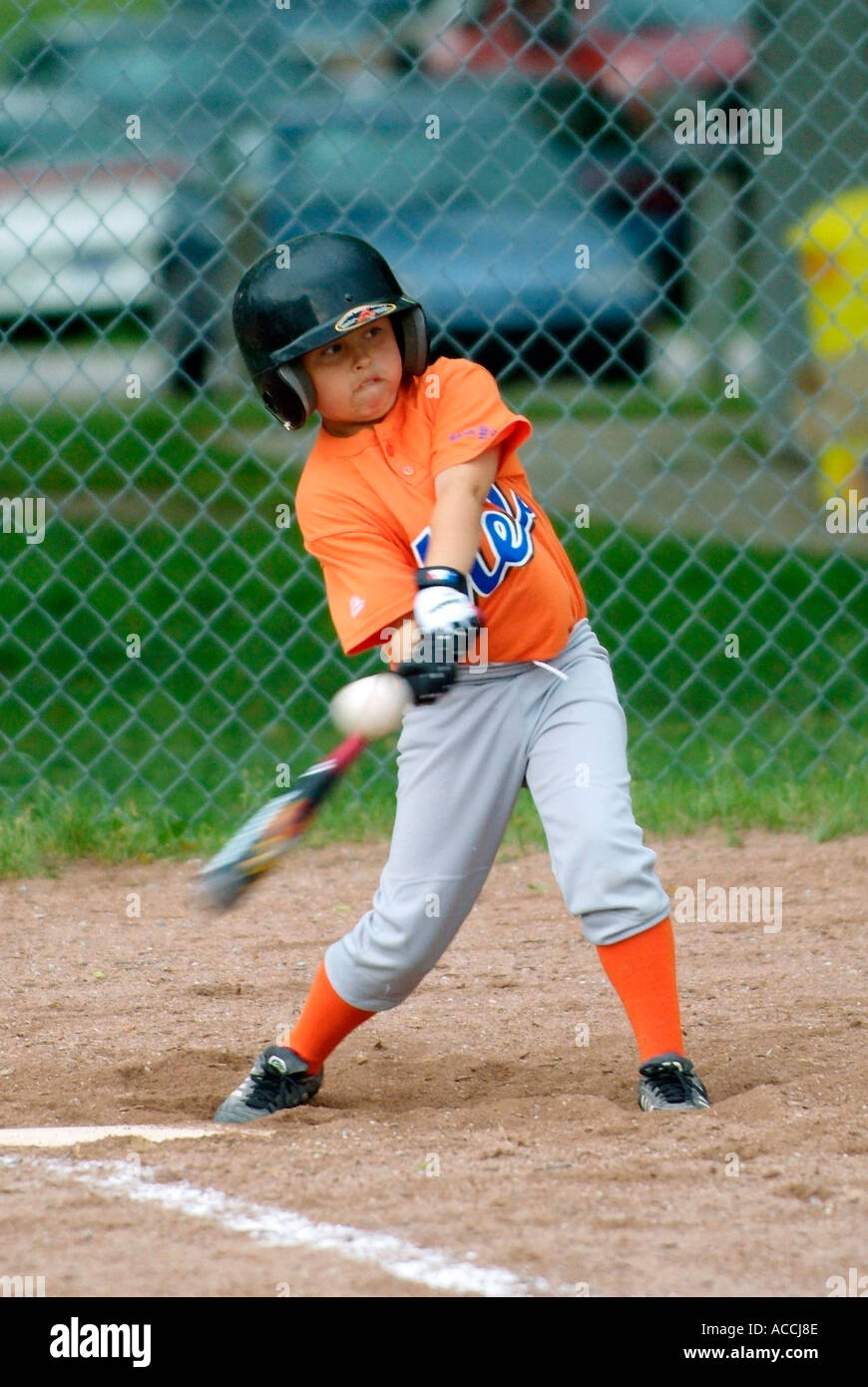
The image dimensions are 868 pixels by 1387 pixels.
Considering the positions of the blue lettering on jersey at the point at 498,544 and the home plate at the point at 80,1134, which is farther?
the blue lettering on jersey at the point at 498,544

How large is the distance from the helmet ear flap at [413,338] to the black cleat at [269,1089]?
1235 millimetres

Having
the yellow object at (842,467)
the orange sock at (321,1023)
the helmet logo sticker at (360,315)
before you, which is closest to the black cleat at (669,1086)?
the orange sock at (321,1023)

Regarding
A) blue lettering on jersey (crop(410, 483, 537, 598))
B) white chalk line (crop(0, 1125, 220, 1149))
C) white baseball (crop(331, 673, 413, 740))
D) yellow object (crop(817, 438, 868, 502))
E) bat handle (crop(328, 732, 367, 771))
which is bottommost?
white chalk line (crop(0, 1125, 220, 1149))

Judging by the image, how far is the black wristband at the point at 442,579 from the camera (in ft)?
9.34

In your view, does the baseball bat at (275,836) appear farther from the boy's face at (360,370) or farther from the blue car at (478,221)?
the blue car at (478,221)

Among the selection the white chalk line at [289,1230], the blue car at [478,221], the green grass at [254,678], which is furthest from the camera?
the blue car at [478,221]

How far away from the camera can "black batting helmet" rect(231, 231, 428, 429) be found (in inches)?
119

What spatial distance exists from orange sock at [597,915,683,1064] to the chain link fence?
2414 mm

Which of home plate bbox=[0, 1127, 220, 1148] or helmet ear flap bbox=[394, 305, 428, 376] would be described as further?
helmet ear flap bbox=[394, 305, 428, 376]

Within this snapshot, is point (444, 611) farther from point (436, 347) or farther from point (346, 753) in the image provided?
point (436, 347)

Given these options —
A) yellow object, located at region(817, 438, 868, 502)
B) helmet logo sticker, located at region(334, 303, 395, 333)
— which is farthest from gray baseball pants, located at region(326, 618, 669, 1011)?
yellow object, located at region(817, 438, 868, 502)

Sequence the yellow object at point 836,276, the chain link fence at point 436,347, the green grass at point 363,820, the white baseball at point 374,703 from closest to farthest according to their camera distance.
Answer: the white baseball at point 374,703 < the green grass at point 363,820 < the chain link fence at point 436,347 < the yellow object at point 836,276

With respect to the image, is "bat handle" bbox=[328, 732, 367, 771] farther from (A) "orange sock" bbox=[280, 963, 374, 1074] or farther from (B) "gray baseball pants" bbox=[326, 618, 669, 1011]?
(A) "orange sock" bbox=[280, 963, 374, 1074]
